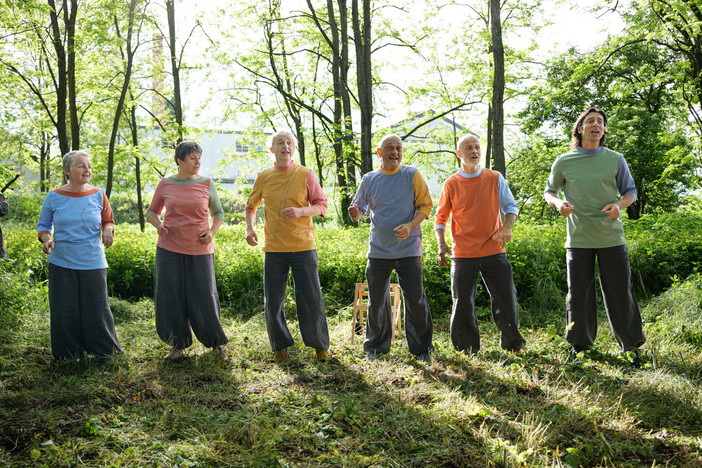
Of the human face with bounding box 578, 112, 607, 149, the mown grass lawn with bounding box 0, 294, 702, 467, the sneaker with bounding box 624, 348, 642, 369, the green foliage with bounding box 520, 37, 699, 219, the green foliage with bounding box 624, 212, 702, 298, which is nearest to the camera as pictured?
the mown grass lawn with bounding box 0, 294, 702, 467

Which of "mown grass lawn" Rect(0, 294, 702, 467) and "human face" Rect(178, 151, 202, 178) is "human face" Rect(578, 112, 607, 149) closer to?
"mown grass lawn" Rect(0, 294, 702, 467)

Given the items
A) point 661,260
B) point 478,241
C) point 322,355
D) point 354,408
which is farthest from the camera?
point 661,260

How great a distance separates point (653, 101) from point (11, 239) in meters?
18.4

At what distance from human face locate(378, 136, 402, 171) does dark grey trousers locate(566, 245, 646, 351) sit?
165 cm

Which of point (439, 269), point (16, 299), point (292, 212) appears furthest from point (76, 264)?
point (439, 269)

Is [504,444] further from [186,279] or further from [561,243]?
[561,243]

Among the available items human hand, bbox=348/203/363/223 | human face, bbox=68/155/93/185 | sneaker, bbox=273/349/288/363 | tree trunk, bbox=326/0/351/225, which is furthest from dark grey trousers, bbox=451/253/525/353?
tree trunk, bbox=326/0/351/225

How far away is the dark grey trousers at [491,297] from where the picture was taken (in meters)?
4.38

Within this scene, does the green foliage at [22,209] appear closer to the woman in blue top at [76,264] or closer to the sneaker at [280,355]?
the woman in blue top at [76,264]

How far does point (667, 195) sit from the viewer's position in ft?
53.2

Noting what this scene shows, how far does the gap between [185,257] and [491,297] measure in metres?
2.69

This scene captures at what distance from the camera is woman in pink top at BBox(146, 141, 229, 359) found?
4477mm

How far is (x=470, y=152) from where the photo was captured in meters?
4.33

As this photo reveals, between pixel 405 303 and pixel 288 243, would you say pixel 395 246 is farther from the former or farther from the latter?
pixel 288 243
